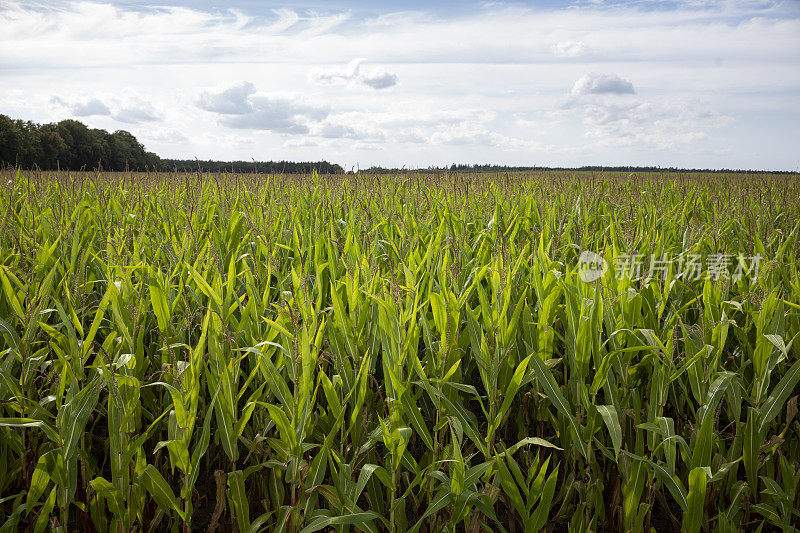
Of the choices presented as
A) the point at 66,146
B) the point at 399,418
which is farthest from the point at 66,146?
the point at 399,418

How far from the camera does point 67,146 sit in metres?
44.9

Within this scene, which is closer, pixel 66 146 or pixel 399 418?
pixel 399 418

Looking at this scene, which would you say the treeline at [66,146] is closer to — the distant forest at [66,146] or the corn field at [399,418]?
the distant forest at [66,146]

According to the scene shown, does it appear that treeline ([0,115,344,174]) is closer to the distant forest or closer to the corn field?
the distant forest

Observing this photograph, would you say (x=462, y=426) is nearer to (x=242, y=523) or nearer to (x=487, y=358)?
(x=487, y=358)

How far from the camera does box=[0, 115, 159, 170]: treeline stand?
36156 mm

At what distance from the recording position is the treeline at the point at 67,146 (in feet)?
119

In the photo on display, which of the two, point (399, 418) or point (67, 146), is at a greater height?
point (67, 146)

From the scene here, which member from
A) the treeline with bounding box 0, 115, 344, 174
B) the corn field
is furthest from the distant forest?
the corn field

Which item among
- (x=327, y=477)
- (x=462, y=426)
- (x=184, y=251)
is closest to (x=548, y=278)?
(x=462, y=426)

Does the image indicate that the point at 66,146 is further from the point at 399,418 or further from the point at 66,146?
the point at 399,418

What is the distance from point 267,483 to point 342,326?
759 millimetres

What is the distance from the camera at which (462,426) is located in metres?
1.80

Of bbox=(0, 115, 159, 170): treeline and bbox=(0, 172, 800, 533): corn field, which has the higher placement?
bbox=(0, 115, 159, 170): treeline
